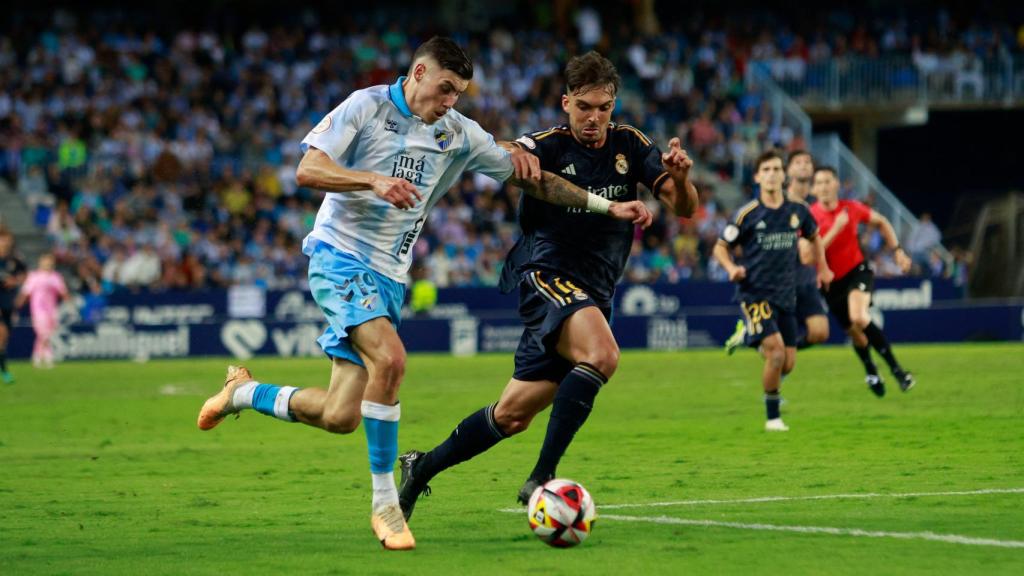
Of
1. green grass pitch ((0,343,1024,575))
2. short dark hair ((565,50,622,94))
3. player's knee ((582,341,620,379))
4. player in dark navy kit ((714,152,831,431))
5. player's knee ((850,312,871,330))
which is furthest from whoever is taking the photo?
player's knee ((850,312,871,330))

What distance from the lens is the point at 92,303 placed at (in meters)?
29.3

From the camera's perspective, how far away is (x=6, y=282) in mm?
22750

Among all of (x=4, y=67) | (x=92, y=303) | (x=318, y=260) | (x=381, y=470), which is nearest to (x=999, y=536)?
(x=381, y=470)

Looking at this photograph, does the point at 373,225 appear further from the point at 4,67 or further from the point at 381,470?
the point at 4,67

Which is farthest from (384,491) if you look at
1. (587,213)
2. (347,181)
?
(587,213)

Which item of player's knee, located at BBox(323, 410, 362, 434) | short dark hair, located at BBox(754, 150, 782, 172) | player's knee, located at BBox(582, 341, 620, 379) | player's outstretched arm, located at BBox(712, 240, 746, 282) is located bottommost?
player's knee, located at BBox(323, 410, 362, 434)

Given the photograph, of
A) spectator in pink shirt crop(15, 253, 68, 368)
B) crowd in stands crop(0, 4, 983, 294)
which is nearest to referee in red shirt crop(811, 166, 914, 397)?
crowd in stands crop(0, 4, 983, 294)

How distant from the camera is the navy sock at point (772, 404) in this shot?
13211mm

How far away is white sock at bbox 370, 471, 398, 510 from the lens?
7.33m

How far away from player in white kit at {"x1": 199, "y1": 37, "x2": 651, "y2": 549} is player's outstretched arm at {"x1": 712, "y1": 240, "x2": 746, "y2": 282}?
5.44 metres

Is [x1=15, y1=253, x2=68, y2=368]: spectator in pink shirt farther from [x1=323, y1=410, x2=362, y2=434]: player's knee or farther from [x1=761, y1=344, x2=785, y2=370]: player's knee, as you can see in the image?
[x1=323, y1=410, x2=362, y2=434]: player's knee

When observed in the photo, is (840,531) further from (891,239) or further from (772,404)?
(891,239)

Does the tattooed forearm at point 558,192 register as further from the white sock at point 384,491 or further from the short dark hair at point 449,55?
the white sock at point 384,491

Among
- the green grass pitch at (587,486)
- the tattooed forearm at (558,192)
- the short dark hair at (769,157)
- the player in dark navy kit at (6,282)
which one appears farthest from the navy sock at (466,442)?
the player in dark navy kit at (6,282)
